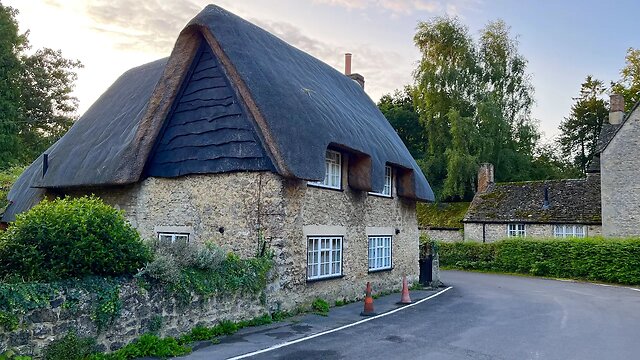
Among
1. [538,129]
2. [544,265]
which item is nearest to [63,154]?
[544,265]

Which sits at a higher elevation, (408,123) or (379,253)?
(408,123)

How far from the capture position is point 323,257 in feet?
45.1

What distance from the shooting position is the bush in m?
7.32

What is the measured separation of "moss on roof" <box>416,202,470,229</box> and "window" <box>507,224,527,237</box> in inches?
178

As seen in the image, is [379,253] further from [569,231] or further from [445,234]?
[445,234]

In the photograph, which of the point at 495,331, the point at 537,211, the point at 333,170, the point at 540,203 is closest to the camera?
the point at 495,331

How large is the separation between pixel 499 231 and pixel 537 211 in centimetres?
251

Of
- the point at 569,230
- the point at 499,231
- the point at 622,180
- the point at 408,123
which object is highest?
the point at 408,123

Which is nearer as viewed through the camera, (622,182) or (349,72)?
(349,72)

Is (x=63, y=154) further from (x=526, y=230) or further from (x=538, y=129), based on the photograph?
(x=538, y=129)

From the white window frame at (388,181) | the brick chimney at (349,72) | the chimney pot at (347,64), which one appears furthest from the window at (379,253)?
the chimney pot at (347,64)

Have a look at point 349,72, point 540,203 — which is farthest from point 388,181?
point 540,203

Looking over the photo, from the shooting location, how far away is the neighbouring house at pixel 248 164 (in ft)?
39.3

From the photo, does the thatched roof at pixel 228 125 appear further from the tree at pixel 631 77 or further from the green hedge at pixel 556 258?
the tree at pixel 631 77
